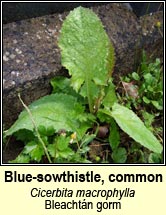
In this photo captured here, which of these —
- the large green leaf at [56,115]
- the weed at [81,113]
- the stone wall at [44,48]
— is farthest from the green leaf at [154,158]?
the stone wall at [44,48]

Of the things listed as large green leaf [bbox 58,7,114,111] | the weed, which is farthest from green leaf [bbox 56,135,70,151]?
large green leaf [bbox 58,7,114,111]

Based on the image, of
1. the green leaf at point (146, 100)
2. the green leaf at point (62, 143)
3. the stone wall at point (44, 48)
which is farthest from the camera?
the green leaf at point (146, 100)

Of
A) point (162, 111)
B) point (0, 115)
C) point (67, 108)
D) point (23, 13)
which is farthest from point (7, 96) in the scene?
point (162, 111)

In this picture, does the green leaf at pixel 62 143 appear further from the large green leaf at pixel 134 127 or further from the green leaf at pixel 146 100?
the green leaf at pixel 146 100

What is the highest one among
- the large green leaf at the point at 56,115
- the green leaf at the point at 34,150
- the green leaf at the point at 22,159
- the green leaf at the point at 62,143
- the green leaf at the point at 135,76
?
the green leaf at the point at 135,76

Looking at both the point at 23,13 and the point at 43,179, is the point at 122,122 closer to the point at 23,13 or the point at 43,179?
the point at 43,179

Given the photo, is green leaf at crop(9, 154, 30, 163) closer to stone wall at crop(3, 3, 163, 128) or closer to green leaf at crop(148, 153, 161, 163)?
stone wall at crop(3, 3, 163, 128)
